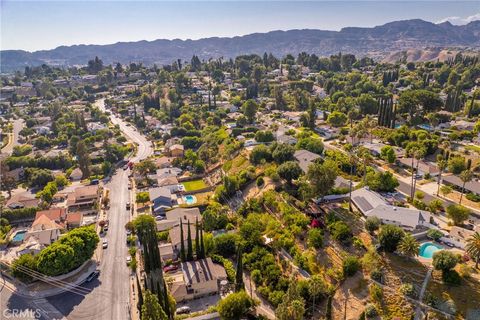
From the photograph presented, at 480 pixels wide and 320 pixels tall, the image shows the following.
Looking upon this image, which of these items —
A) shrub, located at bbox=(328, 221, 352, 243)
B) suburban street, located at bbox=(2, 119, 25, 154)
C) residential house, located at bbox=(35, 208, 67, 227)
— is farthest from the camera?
suburban street, located at bbox=(2, 119, 25, 154)

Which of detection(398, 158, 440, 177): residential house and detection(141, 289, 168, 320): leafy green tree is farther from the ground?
detection(398, 158, 440, 177): residential house

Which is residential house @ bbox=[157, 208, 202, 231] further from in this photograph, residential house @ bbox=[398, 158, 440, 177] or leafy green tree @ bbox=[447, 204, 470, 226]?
residential house @ bbox=[398, 158, 440, 177]

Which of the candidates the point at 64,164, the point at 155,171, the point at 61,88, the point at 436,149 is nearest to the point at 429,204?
the point at 436,149

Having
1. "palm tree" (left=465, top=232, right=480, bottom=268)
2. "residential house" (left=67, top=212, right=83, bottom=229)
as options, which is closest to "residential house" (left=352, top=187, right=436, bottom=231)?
"palm tree" (left=465, top=232, right=480, bottom=268)

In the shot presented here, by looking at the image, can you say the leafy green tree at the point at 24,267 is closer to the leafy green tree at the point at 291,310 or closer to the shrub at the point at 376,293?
the leafy green tree at the point at 291,310

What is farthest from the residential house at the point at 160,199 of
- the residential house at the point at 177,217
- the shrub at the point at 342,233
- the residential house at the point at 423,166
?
the residential house at the point at 423,166

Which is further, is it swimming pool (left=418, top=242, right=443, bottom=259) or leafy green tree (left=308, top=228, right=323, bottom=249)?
leafy green tree (left=308, top=228, right=323, bottom=249)

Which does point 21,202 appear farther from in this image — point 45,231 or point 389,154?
point 389,154
